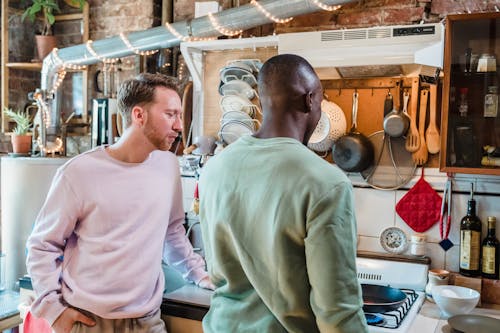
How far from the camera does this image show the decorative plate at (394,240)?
245 cm

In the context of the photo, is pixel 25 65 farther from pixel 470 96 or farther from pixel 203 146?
pixel 470 96

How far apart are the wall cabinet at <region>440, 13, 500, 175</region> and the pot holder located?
24 centimetres

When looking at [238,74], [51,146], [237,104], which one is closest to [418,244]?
[237,104]

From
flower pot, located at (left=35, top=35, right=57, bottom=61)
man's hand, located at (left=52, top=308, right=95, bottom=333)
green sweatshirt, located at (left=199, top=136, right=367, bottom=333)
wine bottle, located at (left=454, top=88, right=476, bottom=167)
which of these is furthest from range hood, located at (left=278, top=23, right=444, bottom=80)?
flower pot, located at (left=35, top=35, right=57, bottom=61)

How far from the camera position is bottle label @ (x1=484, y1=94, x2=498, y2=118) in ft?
7.14

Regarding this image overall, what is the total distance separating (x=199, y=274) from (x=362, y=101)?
3.73ft

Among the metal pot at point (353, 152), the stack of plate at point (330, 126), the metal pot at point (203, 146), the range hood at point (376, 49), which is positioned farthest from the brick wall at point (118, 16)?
the metal pot at point (353, 152)

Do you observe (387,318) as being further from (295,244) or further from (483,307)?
(295,244)

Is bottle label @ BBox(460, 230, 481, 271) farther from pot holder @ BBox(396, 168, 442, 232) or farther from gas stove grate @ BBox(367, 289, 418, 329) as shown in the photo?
gas stove grate @ BBox(367, 289, 418, 329)

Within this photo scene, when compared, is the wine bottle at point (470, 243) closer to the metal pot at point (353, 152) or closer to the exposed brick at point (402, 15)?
the metal pot at point (353, 152)

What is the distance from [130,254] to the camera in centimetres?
174

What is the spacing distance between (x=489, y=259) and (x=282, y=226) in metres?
1.48

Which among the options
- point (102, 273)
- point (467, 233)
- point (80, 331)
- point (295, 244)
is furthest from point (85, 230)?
point (467, 233)

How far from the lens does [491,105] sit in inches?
86.0
